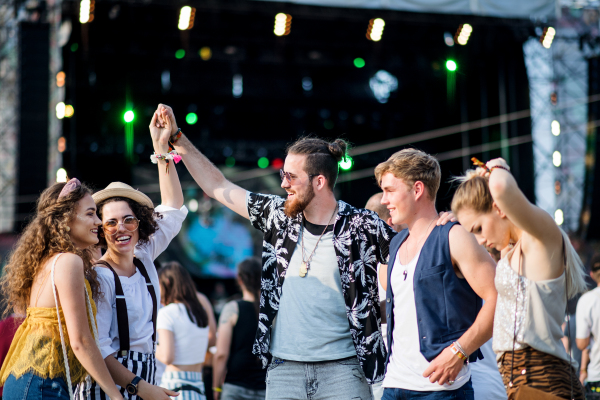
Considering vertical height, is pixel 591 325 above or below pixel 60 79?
below

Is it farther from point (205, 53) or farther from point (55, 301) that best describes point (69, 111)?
point (55, 301)

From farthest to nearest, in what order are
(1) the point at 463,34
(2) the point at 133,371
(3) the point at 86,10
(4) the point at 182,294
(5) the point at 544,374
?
(1) the point at 463,34 → (3) the point at 86,10 → (4) the point at 182,294 → (2) the point at 133,371 → (5) the point at 544,374

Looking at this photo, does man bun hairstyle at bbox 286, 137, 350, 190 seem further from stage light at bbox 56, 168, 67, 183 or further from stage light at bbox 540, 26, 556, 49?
stage light at bbox 540, 26, 556, 49

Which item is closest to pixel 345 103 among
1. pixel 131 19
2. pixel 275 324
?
pixel 131 19

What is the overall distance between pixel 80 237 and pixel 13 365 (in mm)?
571

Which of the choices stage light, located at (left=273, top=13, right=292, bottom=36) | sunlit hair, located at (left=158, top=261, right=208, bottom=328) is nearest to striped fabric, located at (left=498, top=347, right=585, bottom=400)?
sunlit hair, located at (left=158, top=261, right=208, bottom=328)

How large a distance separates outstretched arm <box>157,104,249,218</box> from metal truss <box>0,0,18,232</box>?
7379 millimetres

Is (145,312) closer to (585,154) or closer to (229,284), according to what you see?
(585,154)

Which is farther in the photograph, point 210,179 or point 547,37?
point 547,37

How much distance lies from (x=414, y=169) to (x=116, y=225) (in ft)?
4.61

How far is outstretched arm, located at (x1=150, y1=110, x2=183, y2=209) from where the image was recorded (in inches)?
118

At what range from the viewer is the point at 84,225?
8.48 feet

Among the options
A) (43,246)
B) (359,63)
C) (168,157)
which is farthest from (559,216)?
(43,246)

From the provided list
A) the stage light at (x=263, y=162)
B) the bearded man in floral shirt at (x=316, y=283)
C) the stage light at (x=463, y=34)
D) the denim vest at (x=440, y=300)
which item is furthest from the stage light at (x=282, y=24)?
the denim vest at (x=440, y=300)
